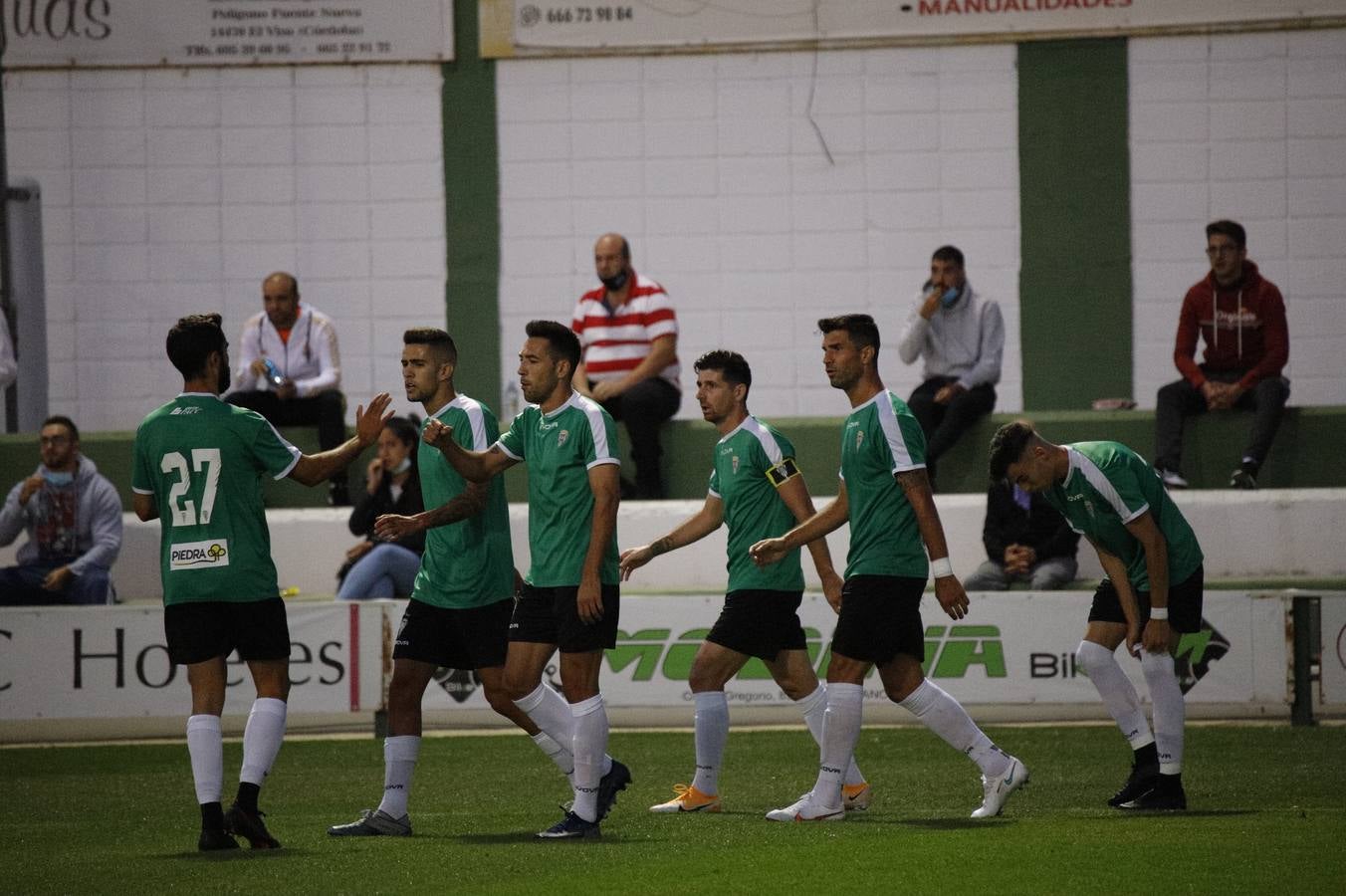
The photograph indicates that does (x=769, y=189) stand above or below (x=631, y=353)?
above

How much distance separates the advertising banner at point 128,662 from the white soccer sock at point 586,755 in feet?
14.4

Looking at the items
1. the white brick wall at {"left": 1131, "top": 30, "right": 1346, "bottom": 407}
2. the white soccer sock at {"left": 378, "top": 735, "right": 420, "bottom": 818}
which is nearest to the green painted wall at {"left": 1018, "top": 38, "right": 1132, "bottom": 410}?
the white brick wall at {"left": 1131, "top": 30, "right": 1346, "bottom": 407}

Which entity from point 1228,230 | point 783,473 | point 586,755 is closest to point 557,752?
point 586,755

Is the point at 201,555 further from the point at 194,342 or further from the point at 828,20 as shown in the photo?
the point at 828,20

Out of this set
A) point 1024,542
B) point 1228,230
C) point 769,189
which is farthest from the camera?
point 769,189

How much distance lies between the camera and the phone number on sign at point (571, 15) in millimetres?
14000

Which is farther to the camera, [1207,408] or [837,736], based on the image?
[1207,408]

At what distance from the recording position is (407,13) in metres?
14.1

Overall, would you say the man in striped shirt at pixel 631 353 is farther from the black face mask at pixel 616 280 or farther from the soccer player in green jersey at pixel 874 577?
the soccer player in green jersey at pixel 874 577

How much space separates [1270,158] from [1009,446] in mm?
7831

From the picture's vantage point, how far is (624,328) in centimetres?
1223

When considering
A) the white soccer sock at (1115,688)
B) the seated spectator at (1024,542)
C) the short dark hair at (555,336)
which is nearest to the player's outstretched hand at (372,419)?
the short dark hair at (555,336)

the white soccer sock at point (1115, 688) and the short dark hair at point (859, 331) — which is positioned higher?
the short dark hair at point (859, 331)

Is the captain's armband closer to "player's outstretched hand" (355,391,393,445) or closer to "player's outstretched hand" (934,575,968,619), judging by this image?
"player's outstretched hand" (934,575,968,619)
